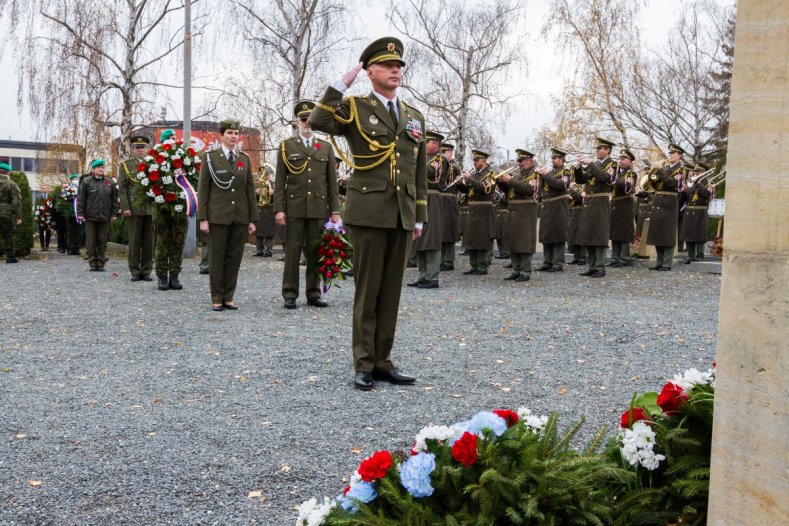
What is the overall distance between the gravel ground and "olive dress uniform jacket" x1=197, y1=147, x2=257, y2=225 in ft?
3.57

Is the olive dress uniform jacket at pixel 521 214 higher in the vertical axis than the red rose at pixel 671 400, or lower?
higher

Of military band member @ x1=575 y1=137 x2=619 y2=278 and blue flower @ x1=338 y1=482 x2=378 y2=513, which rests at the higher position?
military band member @ x1=575 y1=137 x2=619 y2=278

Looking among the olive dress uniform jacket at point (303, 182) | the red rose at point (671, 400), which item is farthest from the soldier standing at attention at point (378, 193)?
the olive dress uniform jacket at point (303, 182)

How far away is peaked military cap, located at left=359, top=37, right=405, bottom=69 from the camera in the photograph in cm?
513

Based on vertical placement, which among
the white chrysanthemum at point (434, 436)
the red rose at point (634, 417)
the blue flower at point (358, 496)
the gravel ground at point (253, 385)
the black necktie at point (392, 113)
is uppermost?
the black necktie at point (392, 113)

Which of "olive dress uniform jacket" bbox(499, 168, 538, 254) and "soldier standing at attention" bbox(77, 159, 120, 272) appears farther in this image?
"soldier standing at attention" bbox(77, 159, 120, 272)

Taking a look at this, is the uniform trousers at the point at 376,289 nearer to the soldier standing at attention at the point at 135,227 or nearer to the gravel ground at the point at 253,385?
the gravel ground at the point at 253,385

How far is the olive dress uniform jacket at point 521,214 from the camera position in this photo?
13.6m

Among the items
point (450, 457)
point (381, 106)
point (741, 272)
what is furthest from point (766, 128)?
point (381, 106)

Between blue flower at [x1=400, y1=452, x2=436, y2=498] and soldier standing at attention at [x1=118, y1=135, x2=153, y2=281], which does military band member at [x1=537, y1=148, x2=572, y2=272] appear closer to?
soldier standing at attention at [x1=118, y1=135, x2=153, y2=281]

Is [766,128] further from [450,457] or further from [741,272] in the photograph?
[450,457]

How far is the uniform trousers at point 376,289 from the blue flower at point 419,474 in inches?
111

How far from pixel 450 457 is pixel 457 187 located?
12.8 meters

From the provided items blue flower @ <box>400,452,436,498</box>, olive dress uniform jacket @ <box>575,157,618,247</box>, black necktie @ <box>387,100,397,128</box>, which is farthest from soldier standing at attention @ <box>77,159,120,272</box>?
blue flower @ <box>400,452,436,498</box>
